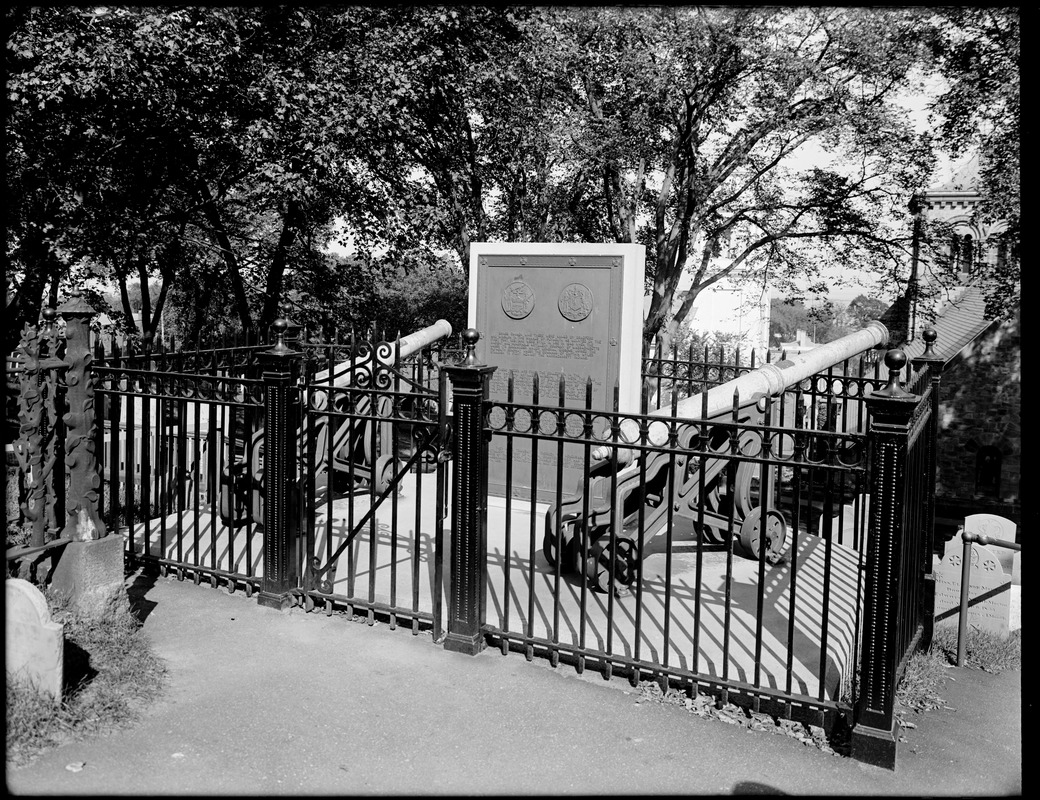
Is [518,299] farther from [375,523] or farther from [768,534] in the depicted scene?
[375,523]

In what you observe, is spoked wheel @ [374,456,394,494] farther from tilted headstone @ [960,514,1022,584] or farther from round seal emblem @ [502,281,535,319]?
tilted headstone @ [960,514,1022,584]

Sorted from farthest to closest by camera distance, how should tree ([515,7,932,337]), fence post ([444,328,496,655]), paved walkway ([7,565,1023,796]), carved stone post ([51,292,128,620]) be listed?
tree ([515,7,932,337]) < carved stone post ([51,292,128,620]) < fence post ([444,328,496,655]) < paved walkway ([7,565,1023,796])

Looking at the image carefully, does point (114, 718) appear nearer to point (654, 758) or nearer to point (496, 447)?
point (654, 758)

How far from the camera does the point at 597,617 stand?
6.18 m

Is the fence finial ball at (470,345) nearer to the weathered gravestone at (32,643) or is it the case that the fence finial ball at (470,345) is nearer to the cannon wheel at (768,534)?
the weathered gravestone at (32,643)

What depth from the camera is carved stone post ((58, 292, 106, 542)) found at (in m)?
5.78

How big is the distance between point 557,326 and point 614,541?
342 cm

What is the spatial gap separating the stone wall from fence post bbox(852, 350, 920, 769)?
25235 mm

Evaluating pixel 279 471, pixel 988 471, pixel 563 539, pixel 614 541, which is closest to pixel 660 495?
pixel 563 539

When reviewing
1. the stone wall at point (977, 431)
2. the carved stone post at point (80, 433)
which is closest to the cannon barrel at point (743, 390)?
the carved stone post at point (80, 433)

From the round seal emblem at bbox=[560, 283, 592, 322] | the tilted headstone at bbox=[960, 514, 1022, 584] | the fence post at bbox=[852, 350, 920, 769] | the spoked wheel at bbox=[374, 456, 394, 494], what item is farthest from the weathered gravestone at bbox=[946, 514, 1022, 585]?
the spoked wheel at bbox=[374, 456, 394, 494]

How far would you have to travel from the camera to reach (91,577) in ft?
18.4

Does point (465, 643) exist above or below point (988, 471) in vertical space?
above

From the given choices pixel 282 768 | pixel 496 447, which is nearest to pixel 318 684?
pixel 282 768
